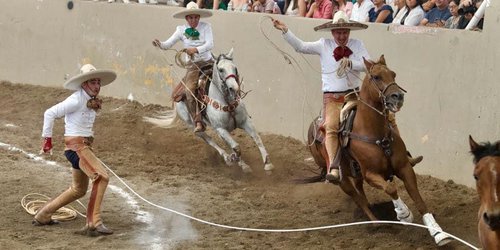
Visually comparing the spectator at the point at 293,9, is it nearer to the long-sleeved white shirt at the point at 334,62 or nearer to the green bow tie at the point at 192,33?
the green bow tie at the point at 192,33

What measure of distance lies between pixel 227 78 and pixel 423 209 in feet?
15.2

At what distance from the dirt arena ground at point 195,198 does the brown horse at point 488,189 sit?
8.45 ft

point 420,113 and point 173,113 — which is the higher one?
point 420,113

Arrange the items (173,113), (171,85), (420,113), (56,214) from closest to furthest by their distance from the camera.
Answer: (56,214) → (420,113) → (173,113) → (171,85)

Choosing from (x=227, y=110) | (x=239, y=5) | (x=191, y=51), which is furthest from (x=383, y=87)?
(x=239, y=5)

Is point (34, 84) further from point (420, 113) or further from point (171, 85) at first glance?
point (420, 113)

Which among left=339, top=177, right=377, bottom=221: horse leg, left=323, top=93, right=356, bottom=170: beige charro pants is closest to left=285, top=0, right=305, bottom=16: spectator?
left=323, top=93, right=356, bottom=170: beige charro pants

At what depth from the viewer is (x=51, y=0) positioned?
1973cm

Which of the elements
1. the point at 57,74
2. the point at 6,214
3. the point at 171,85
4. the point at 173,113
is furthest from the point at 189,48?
the point at 57,74

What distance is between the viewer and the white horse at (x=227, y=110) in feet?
43.1

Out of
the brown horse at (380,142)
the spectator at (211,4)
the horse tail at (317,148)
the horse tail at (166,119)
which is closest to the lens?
the brown horse at (380,142)

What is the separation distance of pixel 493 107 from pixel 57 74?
11429 mm

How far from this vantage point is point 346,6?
14133 millimetres

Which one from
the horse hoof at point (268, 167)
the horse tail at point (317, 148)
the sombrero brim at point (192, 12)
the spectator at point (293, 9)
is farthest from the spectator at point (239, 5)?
the horse tail at point (317, 148)
